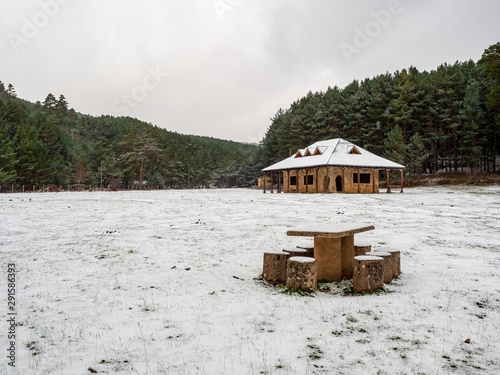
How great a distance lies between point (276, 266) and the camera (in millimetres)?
5445

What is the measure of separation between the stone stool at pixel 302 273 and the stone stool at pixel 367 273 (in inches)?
27.1

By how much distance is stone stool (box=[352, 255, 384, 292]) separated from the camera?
4.87 meters

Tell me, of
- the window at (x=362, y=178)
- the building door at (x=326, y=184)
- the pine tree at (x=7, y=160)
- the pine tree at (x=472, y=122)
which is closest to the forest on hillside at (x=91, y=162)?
the pine tree at (x=7, y=160)

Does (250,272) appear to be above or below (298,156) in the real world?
below

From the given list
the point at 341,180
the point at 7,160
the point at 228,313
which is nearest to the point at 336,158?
the point at 341,180

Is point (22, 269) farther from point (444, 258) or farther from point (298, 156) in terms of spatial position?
point (298, 156)

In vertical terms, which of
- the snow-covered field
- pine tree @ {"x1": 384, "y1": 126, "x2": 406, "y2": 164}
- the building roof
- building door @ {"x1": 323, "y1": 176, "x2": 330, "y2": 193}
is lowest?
the snow-covered field

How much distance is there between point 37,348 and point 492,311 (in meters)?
5.83

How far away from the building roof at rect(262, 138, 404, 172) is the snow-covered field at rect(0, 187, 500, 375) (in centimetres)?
2270

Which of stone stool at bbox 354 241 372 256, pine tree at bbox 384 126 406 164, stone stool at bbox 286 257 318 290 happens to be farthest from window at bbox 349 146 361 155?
stone stool at bbox 286 257 318 290

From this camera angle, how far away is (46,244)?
781 centimetres

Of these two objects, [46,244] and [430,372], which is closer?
[430,372]

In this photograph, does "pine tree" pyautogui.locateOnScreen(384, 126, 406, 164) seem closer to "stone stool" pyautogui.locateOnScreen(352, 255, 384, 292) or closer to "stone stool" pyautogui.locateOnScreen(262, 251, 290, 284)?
"stone stool" pyautogui.locateOnScreen(352, 255, 384, 292)

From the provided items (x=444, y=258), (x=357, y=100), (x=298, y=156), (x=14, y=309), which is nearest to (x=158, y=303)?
(x=14, y=309)
